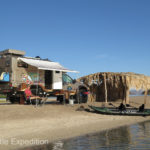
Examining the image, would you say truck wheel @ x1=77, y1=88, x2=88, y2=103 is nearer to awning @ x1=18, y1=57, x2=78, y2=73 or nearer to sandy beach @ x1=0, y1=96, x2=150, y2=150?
awning @ x1=18, y1=57, x2=78, y2=73

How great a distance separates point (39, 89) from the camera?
19109 millimetres

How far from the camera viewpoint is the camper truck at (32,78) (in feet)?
58.6

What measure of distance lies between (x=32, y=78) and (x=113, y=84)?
9.04m

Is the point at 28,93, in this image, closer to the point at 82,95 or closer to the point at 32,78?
the point at 32,78

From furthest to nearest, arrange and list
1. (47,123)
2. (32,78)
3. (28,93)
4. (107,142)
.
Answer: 1. (32,78)
2. (28,93)
3. (47,123)
4. (107,142)

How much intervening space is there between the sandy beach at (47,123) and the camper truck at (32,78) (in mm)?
2704

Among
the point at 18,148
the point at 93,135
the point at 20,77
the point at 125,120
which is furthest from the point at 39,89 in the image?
the point at 18,148

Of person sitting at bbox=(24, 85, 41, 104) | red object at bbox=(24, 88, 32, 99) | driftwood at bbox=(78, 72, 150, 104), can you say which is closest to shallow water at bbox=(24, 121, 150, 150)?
person sitting at bbox=(24, 85, 41, 104)

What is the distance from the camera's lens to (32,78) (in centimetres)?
1897

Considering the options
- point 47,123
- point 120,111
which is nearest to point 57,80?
point 120,111

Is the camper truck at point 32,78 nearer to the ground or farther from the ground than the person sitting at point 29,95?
farther from the ground

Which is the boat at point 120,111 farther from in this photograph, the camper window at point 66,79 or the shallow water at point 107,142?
the shallow water at point 107,142

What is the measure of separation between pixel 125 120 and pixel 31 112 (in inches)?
244

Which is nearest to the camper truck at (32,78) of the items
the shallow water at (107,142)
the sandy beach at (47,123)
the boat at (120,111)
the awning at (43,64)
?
the awning at (43,64)
